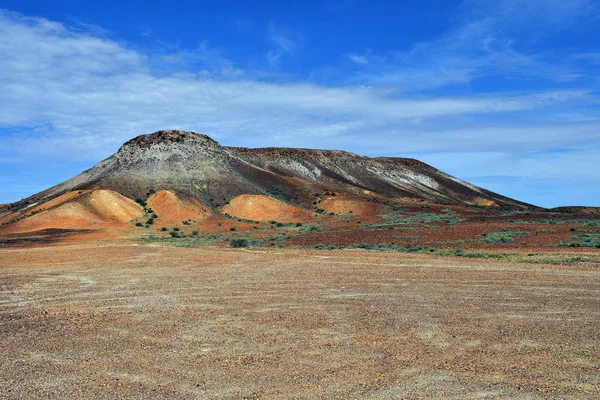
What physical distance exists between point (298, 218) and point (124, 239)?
1046 inches

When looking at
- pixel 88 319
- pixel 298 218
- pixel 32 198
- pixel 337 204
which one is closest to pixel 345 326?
pixel 88 319

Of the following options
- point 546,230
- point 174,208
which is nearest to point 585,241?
point 546,230

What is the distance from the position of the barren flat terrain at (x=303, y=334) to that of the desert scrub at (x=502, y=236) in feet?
49.4

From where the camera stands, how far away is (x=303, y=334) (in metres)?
10.9

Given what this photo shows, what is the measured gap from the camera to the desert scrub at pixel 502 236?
3634 centimetres

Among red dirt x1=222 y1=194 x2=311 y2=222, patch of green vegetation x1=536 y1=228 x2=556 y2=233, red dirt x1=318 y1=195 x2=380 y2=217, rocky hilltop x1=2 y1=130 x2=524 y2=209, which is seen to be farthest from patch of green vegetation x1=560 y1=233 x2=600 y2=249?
rocky hilltop x1=2 y1=130 x2=524 y2=209

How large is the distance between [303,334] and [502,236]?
30766 millimetres

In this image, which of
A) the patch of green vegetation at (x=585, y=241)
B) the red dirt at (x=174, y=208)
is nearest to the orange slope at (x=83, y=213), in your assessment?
the red dirt at (x=174, y=208)

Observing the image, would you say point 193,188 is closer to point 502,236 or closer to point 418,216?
point 418,216

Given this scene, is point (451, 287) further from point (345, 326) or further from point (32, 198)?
point (32, 198)

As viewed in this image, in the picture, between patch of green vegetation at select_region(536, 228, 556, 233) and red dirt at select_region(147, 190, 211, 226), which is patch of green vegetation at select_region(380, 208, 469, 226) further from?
red dirt at select_region(147, 190, 211, 226)

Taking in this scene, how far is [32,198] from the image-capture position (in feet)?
280

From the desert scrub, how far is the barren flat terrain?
49.4ft

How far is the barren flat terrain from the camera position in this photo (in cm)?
766
